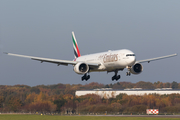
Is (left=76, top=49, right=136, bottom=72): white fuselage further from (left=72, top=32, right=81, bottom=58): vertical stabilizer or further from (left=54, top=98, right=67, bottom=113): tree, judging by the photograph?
(left=54, top=98, right=67, bottom=113): tree

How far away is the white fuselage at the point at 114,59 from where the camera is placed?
56812mm

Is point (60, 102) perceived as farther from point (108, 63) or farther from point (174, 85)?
point (174, 85)

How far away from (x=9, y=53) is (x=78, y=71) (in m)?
13.6

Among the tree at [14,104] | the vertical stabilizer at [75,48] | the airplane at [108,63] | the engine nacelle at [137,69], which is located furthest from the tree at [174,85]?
the engine nacelle at [137,69]

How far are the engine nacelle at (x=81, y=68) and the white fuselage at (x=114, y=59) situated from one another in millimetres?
2010

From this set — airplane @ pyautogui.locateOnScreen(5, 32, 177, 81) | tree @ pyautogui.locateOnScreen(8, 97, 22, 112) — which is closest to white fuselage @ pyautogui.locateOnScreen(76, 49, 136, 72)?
airplane @ pyautogui.locateOnScreen(5, 32, 177, 81)

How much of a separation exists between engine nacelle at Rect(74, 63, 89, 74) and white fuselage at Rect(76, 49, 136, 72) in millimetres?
2010

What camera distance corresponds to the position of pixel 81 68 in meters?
63.5

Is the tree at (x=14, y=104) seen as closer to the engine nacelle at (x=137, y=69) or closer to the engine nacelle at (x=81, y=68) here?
the engine nacelle at (x=81, y=68)

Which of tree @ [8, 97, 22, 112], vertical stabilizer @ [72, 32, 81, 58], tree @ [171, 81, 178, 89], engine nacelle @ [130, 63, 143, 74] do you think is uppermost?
vertical stabilizer @ [72, 32, 81, 58]

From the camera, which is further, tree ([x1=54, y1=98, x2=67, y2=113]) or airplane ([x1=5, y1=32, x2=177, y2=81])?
tree ([x1=54, y1=98, x2=67, y2=113])

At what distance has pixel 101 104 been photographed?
375 feet

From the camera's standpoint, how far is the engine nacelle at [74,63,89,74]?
62.4m

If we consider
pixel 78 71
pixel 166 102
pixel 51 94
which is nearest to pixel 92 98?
pixel 51 94
